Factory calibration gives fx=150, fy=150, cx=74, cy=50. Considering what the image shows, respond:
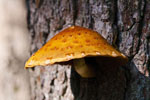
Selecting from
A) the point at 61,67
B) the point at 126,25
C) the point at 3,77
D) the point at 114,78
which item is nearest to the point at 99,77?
the point at 114,78

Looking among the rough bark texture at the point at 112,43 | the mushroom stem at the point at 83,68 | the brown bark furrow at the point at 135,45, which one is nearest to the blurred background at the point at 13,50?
the rough bark texture at the point at 112,43

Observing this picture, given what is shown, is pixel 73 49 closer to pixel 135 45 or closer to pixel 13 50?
pixel 135 45

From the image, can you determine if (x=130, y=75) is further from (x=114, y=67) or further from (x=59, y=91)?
(x=59, y=91)

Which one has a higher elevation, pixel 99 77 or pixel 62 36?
pixel 62 36

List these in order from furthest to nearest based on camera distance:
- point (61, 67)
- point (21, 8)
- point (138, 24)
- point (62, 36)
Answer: point (21, 8) < point (61, 67) < point (138, 24) < point (62, 36)

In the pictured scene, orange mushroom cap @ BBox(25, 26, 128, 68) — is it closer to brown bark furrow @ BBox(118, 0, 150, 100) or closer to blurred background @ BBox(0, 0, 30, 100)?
brown bark furrow @ BBox(118, 0, 150, 100)

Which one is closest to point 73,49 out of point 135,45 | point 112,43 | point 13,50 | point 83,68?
point 83,68

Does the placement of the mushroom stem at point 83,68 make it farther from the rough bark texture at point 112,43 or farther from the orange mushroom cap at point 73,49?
the orange mushroom cap at point 73,49

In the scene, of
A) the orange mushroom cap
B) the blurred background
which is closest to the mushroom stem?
the orange mushroom cap
